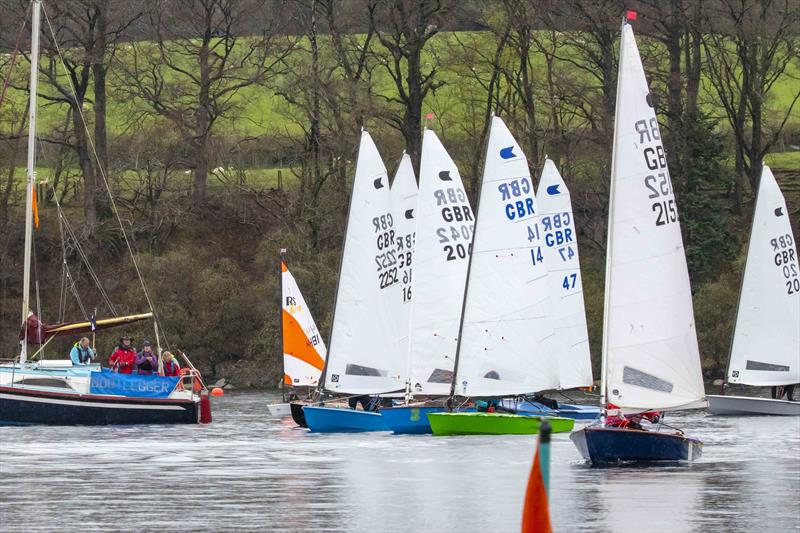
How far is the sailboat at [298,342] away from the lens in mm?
44000

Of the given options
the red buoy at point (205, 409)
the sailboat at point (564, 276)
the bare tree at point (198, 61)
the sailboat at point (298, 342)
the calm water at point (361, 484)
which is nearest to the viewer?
the calm water at point (361, 484)

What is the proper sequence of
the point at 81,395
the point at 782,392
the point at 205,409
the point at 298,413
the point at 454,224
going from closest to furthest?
the point at 454,224 → the point at 298,413 → the point at 81,395 → the point at 205,409 → the point at 782,392

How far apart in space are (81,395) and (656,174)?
16588mm

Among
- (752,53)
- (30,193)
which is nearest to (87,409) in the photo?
(30,193)

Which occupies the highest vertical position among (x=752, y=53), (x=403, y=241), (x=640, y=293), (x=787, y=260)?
(x=752, y=53)

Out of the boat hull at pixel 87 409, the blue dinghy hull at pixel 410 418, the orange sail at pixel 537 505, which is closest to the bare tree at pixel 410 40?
the boat hull at pixel 87 409

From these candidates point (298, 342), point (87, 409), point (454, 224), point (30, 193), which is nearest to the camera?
point (454, 224)

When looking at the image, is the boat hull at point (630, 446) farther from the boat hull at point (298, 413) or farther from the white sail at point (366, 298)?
the boat hull at point (298, 413)

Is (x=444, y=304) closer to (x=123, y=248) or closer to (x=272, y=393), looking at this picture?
(x=272, y=393)

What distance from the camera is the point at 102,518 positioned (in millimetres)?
19859

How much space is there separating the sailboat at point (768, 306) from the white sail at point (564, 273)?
3925 millimetres

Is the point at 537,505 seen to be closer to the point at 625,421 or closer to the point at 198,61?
the point at 625,421

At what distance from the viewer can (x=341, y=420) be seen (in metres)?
36.5

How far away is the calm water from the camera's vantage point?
1978 centimetres
